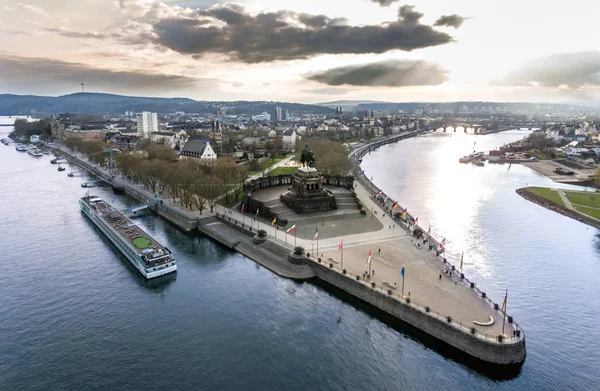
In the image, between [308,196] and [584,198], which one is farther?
[584,198]

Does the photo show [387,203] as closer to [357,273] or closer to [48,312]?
[357,273]

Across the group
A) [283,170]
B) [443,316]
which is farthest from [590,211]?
[283,170]

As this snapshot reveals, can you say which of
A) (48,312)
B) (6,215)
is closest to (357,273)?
(48,312)

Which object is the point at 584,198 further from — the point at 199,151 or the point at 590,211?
the point at 199,151

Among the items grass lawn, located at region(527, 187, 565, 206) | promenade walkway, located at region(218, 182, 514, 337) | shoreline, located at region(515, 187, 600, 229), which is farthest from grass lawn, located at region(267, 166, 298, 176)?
grass lawn, located at region(527, 187, 565, 206)

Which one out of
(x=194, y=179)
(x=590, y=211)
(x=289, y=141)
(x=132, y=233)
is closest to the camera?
(x=132, y=233)

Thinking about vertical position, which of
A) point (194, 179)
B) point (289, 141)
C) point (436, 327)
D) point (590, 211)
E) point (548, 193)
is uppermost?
point (289, 141)

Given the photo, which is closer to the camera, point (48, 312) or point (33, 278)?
point (48, 312)
